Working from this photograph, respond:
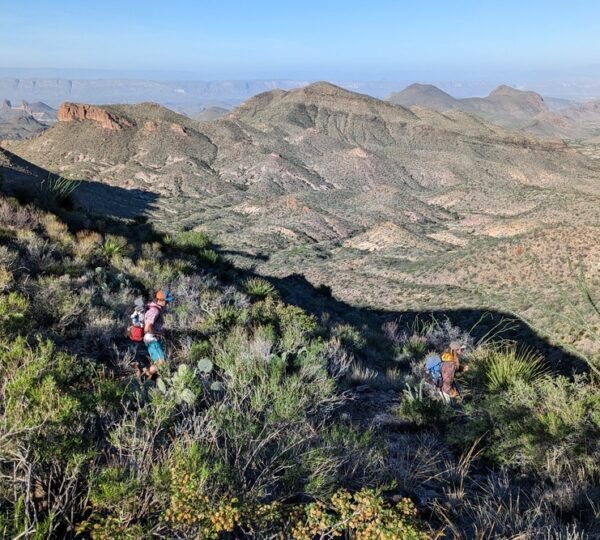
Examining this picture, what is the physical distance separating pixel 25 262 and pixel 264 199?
223ft

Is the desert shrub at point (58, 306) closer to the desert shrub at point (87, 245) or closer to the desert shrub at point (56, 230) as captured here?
the desert shrub at point (87, 245)

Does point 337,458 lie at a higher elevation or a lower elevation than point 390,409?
higher

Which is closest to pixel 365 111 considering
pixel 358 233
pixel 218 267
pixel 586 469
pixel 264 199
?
pixel 264 199

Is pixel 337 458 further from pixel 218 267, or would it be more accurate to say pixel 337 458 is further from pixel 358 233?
pixel 358 233

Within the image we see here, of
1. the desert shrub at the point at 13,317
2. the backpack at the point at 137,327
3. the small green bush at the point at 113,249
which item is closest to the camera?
the desert shrub at the point at 13,317

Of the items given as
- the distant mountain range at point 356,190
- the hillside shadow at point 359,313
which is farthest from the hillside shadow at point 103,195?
the hillside shadow at point 359,313

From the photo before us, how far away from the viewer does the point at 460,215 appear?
69438 millimetres

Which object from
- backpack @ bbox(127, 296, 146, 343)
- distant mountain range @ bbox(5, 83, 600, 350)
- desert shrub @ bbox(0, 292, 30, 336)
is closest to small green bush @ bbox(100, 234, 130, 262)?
backpack @ bbox(127, 296, 146, 343)

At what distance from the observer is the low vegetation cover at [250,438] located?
2.65 metres

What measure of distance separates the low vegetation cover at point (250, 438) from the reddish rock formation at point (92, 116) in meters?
101

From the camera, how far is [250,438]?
11.1 feet

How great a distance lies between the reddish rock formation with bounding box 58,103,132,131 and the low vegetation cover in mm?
101084

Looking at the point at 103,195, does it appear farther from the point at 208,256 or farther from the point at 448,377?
the point at 448,377

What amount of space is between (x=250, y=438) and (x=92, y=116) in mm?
110798
